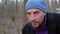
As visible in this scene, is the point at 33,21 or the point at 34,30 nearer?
the point at 33,21

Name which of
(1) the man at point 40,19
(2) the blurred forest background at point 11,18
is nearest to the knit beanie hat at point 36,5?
(1) the man at point 40,19

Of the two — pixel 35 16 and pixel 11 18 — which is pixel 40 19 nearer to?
pixel 35 16

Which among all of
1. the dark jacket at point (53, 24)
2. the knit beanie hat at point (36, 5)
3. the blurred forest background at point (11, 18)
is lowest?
the blurred forest background at point (11, 18)

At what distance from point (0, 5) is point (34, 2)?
7632 mm

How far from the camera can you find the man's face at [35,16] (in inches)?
64.6

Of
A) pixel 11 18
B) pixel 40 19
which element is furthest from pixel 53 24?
pixel 11 18

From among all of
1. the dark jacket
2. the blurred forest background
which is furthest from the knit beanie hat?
the blurred forest background

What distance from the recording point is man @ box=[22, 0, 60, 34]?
1.67 meters

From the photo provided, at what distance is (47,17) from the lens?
6.07 ft

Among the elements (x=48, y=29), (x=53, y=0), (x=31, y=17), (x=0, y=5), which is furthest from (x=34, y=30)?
(x=53, y=0)

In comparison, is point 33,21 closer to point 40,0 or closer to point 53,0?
point 40,0

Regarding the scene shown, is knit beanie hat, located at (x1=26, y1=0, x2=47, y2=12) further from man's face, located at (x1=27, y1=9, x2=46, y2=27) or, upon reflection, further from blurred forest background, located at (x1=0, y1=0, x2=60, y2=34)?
blurred forest background, located at (x1=0, y1=0, x2=60, y2=34)

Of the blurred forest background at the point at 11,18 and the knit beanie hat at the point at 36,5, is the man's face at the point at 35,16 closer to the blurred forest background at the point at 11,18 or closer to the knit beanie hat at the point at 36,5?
the knit beanie hat at the point at 36,5

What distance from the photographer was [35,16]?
1673mm
